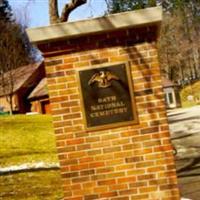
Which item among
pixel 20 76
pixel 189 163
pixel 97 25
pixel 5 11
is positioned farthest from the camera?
pixel 5 11

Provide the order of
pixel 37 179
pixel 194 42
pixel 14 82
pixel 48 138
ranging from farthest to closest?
1. pixel 194 42
2. pixel 14 82
3. pixel 48 138
4. pixel 37 179

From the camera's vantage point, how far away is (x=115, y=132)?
253 inches

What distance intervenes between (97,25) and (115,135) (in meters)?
1.45

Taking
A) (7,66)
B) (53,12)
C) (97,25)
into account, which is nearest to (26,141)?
(53,12)

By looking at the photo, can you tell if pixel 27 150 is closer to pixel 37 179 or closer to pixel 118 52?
pixel 37 179

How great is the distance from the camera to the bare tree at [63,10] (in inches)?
425

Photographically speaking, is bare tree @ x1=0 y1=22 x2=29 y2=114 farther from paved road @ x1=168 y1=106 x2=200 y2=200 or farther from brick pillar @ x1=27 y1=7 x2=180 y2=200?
brick pillar @ x1=27 y1=7 x2=180 y2=200

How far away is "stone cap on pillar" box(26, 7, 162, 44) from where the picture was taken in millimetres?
6277

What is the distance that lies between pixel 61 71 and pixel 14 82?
45.4 metres

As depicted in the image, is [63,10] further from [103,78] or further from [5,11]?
[5,11]

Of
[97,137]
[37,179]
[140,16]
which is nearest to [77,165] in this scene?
[97,137]

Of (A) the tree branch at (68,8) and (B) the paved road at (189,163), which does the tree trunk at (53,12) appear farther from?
(B) the paved road at (189,163)

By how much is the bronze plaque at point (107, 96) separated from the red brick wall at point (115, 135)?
0.08 m

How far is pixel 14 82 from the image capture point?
5109cm
